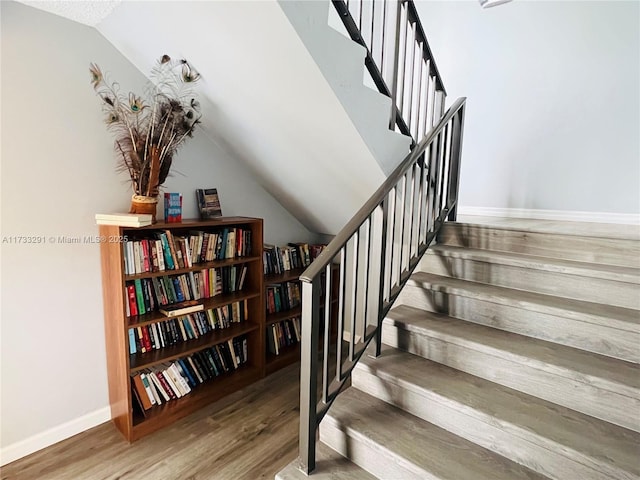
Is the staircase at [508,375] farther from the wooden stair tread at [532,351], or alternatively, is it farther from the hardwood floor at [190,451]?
the hardwood floor at [190,451]

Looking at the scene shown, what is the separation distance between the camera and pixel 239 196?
288 centimetres

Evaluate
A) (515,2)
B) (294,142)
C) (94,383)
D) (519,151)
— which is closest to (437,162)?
(294,142)

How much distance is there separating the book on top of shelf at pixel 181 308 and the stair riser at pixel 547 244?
1717mm

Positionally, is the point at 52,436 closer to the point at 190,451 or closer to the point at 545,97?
the point at 190,451

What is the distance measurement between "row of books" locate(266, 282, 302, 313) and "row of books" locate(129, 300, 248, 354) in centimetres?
29

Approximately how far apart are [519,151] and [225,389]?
10.6 ft

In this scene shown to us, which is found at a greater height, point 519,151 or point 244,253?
point 519,151

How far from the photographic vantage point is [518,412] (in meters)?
1.34

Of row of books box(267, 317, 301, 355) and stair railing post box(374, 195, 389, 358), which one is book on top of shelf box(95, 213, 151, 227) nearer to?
stair railing post box(374, 195, 389, 358)

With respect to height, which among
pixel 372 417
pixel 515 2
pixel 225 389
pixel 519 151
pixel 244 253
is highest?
pixel 515 2

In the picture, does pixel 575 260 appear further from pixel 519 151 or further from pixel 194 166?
pixel 194 166

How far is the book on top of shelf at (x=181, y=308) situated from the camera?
2.22m

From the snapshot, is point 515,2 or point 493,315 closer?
point 493,315

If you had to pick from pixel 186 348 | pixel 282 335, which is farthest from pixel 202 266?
pixel 282 335
